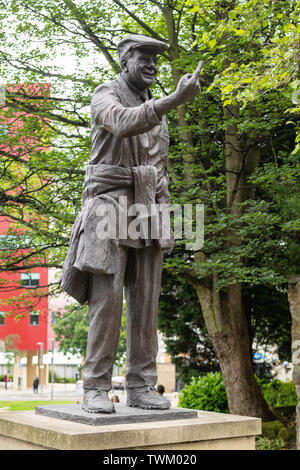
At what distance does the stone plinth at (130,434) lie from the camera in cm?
357

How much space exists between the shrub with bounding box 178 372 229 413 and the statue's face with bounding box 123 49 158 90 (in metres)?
10.9

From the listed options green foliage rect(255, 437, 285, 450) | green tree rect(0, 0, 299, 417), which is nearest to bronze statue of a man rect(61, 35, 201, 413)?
green tree rect(0, 0, 299, 417)

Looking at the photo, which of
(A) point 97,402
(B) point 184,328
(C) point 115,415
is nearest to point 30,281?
(B) point 184,328

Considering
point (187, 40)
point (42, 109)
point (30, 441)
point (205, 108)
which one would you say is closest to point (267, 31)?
point (205, 108)

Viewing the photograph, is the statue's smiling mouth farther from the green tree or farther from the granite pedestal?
the green tree

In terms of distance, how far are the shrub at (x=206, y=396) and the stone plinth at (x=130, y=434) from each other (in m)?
10.1

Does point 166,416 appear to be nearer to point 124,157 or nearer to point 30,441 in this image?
point 30,441

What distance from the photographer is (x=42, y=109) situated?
12.7 m

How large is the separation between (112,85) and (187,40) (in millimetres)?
10508

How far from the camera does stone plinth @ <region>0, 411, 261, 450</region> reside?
3572 millimetres

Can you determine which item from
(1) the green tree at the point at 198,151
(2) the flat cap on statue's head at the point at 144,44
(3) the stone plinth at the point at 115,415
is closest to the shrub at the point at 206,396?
(1) the green tree at the point at 198,151

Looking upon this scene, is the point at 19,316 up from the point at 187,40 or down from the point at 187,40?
down

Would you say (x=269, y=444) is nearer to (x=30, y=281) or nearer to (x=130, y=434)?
(x=130, y=434)

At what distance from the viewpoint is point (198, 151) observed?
1227 cm
